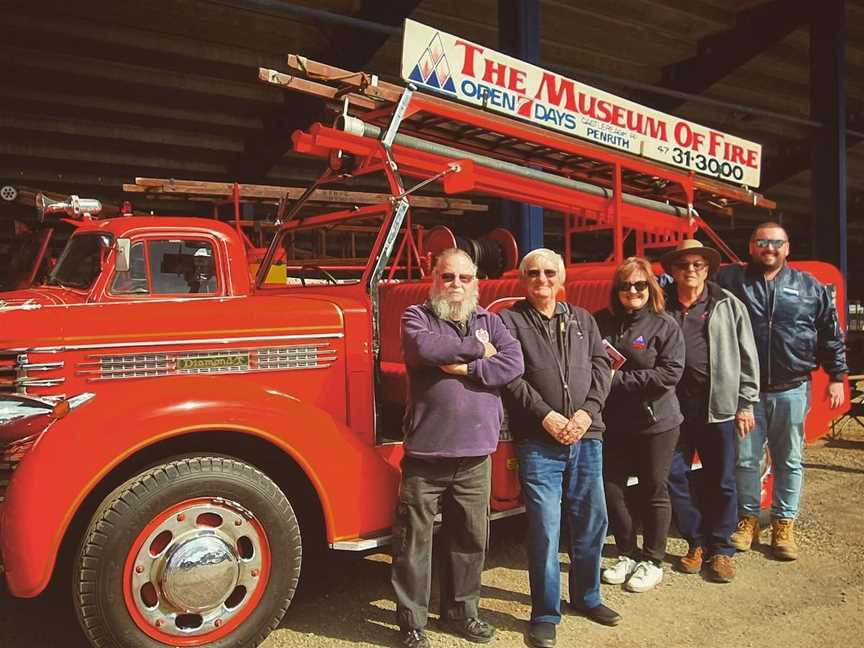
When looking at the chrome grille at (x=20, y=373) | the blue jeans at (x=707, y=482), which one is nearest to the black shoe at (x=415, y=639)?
the blue jeans at (x=707, y=482)

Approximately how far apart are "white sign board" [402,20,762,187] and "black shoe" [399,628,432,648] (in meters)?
2.60

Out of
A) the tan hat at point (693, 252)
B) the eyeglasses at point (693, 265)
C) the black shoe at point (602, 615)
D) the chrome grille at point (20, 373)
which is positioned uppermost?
the tan hat at point (693, 252)

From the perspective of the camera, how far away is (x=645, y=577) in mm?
3621

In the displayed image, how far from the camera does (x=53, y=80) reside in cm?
959

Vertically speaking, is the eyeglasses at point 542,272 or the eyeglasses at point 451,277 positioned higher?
the eyeglasses at point 542,272

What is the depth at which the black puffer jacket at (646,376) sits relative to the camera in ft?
11.5

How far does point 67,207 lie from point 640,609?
14.8 feet

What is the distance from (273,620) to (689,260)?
2.64 metres

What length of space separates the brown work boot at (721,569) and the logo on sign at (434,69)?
2.82 m

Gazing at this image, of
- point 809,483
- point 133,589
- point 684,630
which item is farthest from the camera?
point 809,483

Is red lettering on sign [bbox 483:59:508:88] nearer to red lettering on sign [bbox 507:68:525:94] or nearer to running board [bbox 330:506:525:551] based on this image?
red lettering on sign [bbox 507:68:525:94]

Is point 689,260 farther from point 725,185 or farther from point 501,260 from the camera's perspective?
point 501,260

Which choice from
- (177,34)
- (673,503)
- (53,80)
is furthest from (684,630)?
(53,80)

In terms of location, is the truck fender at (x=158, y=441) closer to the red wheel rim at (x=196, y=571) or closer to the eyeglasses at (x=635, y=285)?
the red wheel rim at (x=196, y=571)
